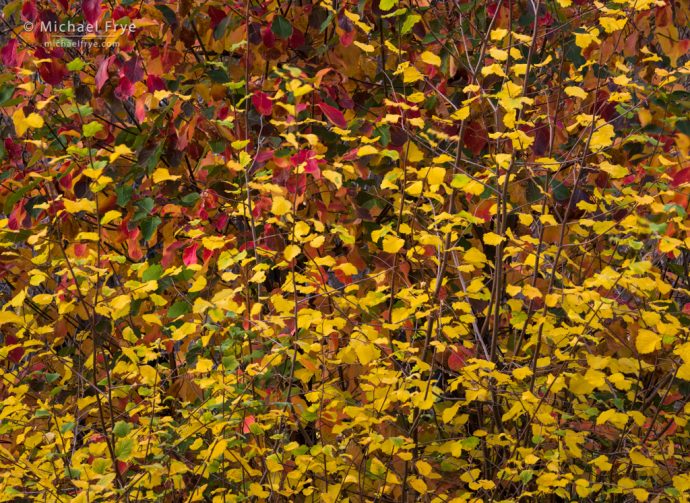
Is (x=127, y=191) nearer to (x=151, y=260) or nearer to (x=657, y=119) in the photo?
(x=151, y=260)

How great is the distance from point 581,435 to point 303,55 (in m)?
1.61

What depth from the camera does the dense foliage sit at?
96.3 inches

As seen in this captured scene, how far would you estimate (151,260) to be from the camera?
3.18 m

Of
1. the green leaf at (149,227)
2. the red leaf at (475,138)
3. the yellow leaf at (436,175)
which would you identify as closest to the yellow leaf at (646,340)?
the yellow leaf at (436,175)

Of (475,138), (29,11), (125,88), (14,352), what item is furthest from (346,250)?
(29,11)

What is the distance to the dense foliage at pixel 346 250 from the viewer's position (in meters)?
2.45

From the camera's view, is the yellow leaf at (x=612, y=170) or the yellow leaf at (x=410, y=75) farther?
the yellow leaf at (x=410, y=75)

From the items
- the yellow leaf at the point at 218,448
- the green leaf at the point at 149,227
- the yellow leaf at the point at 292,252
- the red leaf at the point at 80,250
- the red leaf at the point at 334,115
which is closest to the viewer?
the yellow leaf at the point at 292,252

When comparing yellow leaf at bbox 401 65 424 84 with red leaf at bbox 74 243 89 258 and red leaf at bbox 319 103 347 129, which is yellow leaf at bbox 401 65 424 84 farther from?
red leaf at bbox 74 243 89 258

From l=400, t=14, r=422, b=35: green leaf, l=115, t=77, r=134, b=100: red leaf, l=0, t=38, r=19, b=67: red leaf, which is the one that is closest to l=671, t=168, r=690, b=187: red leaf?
l=400, t=14, r=422, b=35: green leaf

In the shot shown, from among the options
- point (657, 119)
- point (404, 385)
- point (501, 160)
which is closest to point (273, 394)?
point (404, 385)

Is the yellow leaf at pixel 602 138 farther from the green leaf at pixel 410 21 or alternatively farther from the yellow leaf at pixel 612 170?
the green leaf at pixel 410 21

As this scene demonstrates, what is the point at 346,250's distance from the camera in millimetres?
3096

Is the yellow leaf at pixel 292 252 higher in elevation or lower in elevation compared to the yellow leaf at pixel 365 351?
higher
